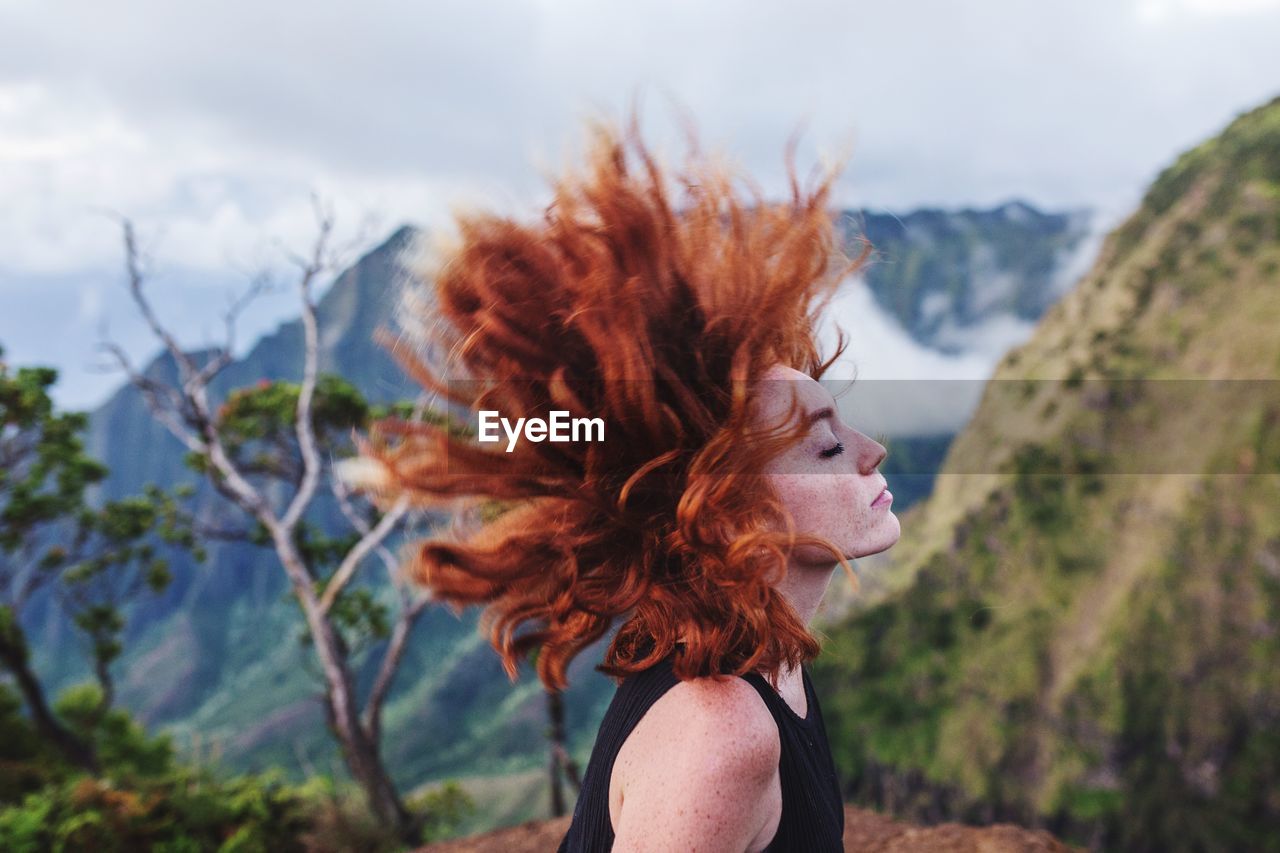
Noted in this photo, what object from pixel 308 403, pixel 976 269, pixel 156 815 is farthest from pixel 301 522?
pixel 976 269

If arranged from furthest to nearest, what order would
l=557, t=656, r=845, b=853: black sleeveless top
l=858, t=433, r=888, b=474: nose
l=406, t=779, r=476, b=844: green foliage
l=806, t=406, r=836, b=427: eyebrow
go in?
1. l=406, t=779, r=476, b=844: green foliage
2. l=858, t=433, r=888, b=474: nose
3. l=806, t=406, r=836, b=427: eyebrow
4. l=557, t=656, r=845, b=853: black sleeveless top

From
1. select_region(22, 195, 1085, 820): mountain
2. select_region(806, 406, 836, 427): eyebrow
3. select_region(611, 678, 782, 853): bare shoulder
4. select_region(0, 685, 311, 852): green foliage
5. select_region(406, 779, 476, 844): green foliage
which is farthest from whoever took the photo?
select_region(22, 195, 1085, 820): mountain

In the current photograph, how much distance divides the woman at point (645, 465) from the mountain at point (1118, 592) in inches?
1599

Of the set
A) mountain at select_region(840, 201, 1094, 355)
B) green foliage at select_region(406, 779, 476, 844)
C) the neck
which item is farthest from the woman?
mountain at select_region(840, 201, 1094, 355)

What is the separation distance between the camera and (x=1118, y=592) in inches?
1756

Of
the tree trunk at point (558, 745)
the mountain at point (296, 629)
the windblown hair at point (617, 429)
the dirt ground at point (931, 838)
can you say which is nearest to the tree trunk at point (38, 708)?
the tree trunk at point (558, 745)

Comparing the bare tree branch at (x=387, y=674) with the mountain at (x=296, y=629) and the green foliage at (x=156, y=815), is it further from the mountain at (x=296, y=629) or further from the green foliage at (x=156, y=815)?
the mountain at (x=296, y=629)

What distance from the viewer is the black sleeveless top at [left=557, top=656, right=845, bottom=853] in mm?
1596

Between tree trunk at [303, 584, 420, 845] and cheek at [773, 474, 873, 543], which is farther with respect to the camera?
tree trunk at [303, 584, 420, 845]

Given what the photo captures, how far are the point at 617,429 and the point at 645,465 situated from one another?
100 mm

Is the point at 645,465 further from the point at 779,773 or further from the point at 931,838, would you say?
the point at 931,838

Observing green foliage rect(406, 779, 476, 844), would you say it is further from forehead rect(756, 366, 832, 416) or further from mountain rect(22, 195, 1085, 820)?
mountain rect(22, 195, 1085, 820)

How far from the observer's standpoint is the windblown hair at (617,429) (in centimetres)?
163

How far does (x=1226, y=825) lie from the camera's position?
36.5m
